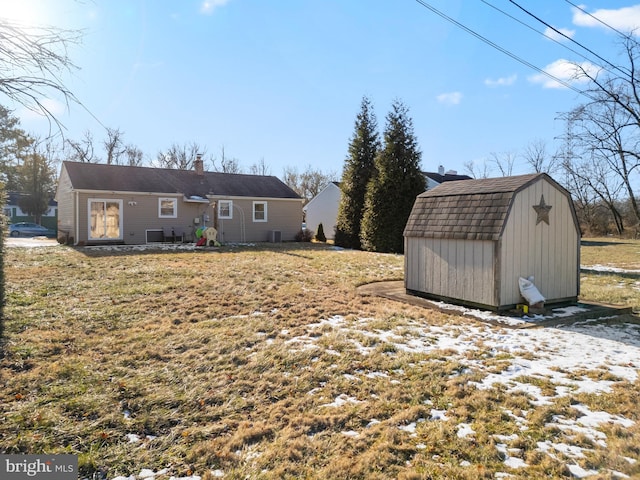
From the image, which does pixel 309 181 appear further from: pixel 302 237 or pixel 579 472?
pixel 579 472

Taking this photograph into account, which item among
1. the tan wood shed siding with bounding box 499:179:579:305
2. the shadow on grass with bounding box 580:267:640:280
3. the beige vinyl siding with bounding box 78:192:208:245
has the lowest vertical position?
the shadow on grass with bounding box 580:267:640:280

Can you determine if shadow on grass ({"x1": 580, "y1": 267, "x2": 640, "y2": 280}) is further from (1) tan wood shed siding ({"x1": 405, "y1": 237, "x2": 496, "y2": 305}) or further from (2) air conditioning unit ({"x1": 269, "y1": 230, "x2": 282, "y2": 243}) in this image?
(2) air conditioning unit ({"x1": 269, "y1": 230, "x2": 282, "y2": 243})

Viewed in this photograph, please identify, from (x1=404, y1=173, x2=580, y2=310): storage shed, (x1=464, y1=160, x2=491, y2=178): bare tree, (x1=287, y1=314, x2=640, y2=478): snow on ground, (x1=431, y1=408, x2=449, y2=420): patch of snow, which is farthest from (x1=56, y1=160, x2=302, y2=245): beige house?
(x1=464, y1=160, x2=491, y2=178): bare tree

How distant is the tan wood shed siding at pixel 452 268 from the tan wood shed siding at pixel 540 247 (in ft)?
0.83

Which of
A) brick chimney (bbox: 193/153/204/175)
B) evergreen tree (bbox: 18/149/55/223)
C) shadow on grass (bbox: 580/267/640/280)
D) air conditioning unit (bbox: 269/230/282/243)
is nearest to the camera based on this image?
shadow on grass (bbox: 580/267/640/280)

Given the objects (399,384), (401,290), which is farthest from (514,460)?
(401,290)

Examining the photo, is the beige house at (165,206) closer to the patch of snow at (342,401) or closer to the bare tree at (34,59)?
the bare tree at (34,59)

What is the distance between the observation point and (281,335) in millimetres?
5195

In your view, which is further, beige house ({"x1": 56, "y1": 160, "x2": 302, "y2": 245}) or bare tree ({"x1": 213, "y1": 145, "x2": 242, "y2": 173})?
bare tree ({"x1": 213, "y1": 145, "x2": 242, "y2": 173})

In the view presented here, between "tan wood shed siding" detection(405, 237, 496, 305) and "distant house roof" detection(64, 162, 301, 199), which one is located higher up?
"distant house roof" detection(64, 162, 301, 199)

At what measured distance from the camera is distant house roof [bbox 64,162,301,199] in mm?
18119

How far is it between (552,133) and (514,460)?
15254 mm

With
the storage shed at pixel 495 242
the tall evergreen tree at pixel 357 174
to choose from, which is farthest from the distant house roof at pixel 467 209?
the tall evergreen tree at pixel 357 174

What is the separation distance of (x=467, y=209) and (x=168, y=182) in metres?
17.2
